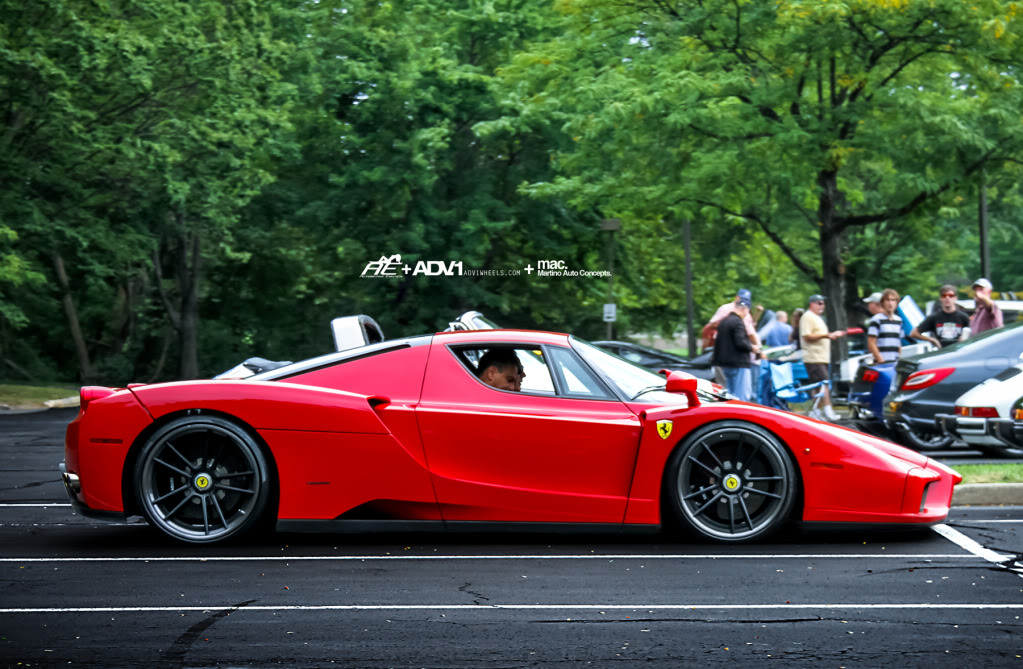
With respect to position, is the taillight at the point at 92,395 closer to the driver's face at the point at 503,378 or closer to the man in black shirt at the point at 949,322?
the driver's face at the point at 503,378

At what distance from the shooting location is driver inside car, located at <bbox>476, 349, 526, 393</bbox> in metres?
7.30

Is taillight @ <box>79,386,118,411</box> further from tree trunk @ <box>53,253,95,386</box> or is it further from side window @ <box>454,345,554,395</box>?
tree trunk @ <box>53,253,95,386</box>

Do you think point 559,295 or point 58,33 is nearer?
point 58,33

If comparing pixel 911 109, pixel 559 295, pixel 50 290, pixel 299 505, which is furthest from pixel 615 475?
pixel 50 290

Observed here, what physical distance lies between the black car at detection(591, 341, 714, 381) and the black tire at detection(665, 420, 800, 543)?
13.1m

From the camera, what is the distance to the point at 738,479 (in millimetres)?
7016

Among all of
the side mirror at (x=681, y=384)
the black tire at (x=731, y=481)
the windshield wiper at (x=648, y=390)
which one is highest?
the side mirror at (x=681, y=384)

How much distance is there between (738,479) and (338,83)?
84.5 feet

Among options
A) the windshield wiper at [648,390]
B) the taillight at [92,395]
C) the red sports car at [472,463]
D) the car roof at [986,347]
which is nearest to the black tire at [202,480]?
the red sports car at [472,463]

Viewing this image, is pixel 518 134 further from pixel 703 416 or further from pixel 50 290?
pixel 703 416

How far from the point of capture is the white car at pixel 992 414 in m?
11.3

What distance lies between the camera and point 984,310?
48.5 feet

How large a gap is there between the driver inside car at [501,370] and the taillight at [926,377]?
A: 6.23 meters

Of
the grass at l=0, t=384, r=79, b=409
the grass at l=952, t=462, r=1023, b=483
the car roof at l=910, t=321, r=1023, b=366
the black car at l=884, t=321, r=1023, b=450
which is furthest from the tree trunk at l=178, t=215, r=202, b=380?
the grass at l=952, t=462, r=1023, b=483
